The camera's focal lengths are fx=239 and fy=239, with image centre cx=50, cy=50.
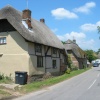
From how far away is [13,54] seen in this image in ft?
87.6

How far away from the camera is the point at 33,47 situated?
27516 millimetres

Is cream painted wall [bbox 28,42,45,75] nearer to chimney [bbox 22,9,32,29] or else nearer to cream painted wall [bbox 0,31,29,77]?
cream painted wall [bbox 0,31,29,77]

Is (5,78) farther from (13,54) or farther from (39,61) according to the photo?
(39,61)

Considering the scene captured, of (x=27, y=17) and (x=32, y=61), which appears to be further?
(x=27, y=17)

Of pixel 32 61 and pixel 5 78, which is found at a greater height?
pixel 32 61

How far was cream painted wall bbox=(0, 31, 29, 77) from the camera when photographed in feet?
85.8

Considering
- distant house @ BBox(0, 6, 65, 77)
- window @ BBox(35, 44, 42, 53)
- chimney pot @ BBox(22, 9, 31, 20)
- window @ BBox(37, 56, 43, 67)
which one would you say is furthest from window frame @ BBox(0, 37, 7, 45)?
window @ BBox(37, 56, 43, 67)

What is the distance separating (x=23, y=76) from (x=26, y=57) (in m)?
2.30

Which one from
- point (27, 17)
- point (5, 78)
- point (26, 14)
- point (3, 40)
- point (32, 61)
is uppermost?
point (26, 14)

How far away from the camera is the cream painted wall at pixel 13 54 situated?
26156 millimetres

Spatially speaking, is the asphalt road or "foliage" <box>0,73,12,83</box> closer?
the asphalt road

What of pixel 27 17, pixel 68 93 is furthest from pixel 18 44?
pixel 68 93

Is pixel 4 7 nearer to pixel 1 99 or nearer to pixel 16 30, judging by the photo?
pixel 16 30

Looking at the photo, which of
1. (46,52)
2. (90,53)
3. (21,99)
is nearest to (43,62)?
(46,52)
